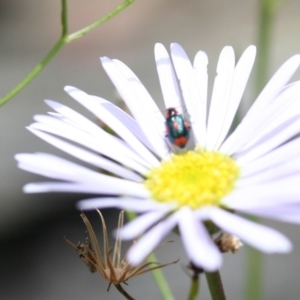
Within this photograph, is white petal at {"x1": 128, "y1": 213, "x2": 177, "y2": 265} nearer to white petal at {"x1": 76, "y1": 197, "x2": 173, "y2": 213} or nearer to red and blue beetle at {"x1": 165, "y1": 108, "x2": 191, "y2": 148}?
white petal at {"x1": 76, "y1": 197, "x2": 173, "y2": 213}

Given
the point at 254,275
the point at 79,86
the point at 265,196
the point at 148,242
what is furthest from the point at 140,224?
the point at 79,86

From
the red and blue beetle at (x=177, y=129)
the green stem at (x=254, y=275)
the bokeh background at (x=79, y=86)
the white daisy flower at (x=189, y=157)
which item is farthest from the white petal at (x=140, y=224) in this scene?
the bokeh background at (x=79, y=86)

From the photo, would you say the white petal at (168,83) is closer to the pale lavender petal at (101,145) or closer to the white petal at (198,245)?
the pale lavender petal at (101,145)

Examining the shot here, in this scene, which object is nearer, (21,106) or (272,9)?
(272,9)

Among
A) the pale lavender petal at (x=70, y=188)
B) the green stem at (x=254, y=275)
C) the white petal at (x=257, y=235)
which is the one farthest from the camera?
the green stem at (x=254, y=275)

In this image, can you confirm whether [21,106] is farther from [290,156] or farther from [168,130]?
[290,156]

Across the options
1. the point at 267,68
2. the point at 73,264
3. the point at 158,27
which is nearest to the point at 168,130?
the point at 267,68
